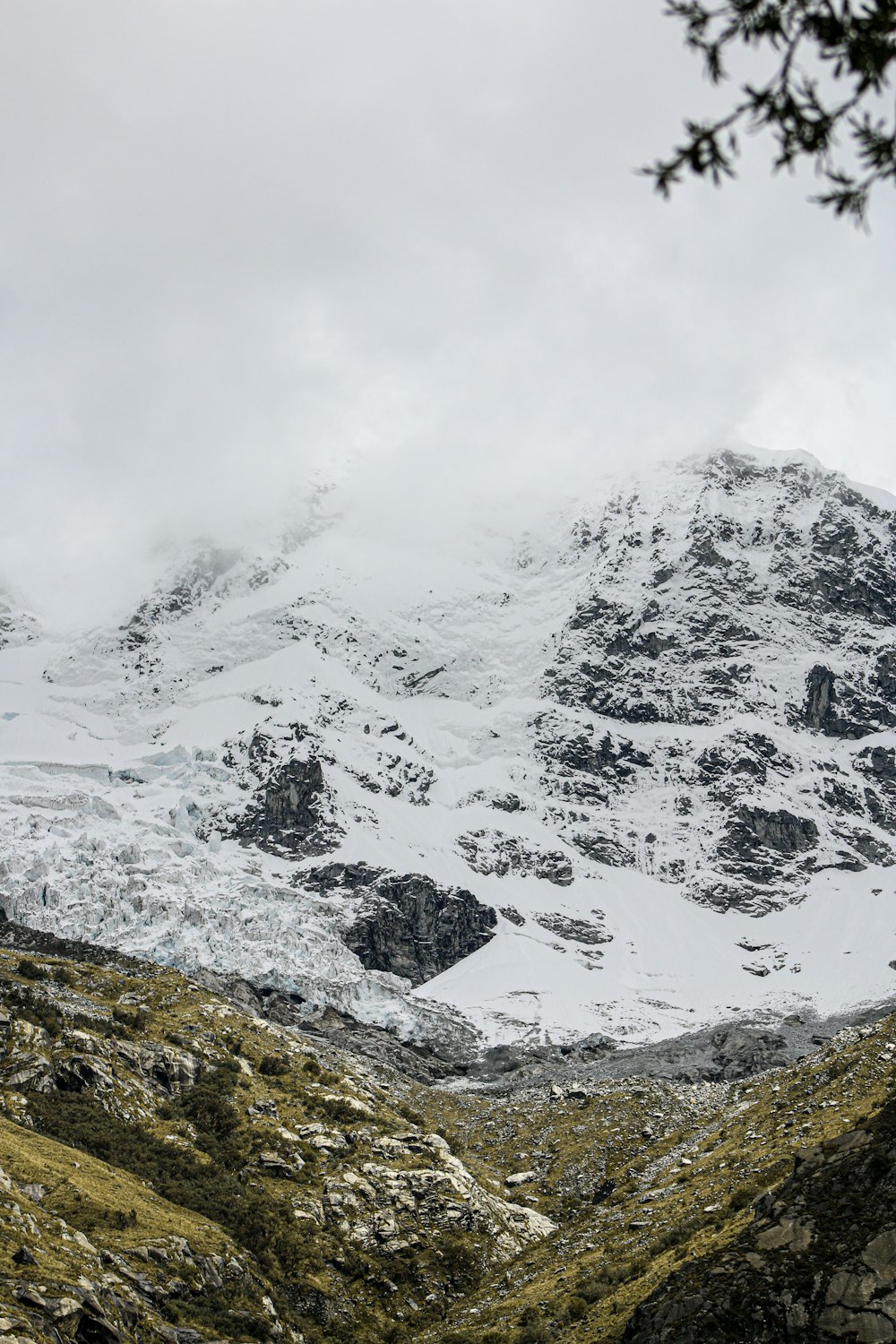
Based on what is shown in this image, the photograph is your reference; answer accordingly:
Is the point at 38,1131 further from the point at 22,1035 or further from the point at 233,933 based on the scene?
the point at 233,933

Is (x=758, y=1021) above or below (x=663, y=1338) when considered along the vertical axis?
below

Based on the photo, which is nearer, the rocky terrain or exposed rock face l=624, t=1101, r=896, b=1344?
exposed rock face l=624, t=1101, r=896, b=1344

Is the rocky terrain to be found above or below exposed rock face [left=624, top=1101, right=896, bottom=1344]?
below

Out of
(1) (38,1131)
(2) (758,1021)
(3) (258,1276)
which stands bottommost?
(2) (758,1021)

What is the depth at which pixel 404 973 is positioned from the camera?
7633 inches

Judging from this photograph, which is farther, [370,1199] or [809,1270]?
[370,1199]

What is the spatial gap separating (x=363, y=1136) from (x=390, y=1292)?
441 inches

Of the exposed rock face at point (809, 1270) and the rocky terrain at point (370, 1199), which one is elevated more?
the exposed rock face at point (809, 1270)

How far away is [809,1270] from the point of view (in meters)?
20.5

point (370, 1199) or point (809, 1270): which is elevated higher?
point (809, 1270)

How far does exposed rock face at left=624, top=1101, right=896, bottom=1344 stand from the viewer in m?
19.2

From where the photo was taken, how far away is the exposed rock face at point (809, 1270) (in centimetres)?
1922

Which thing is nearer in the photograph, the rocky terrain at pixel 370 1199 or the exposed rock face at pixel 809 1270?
the exposed rock face at pixel 809 1270

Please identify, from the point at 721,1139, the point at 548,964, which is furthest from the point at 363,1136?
the point at 548,964
